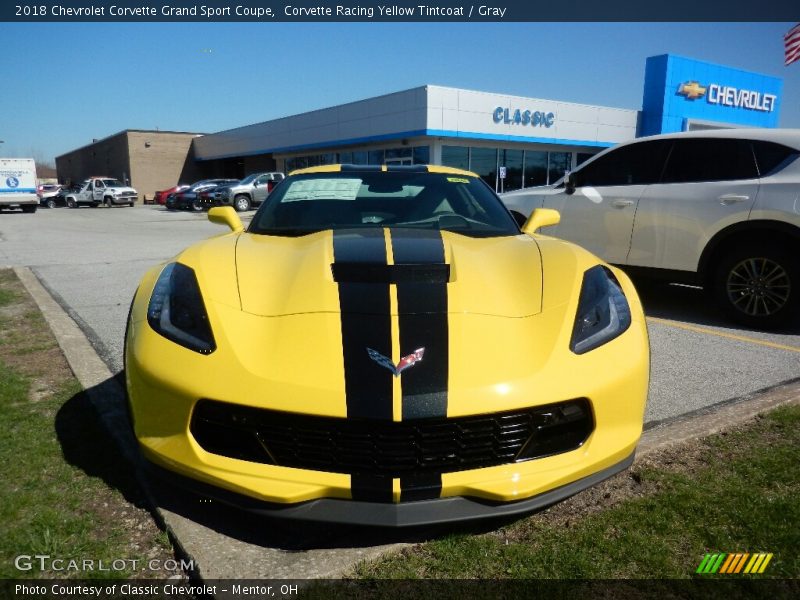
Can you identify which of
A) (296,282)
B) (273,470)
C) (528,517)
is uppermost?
(296,282)

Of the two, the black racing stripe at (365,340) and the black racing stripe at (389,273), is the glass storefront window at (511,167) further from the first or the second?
the black racing stripe at (365,340)

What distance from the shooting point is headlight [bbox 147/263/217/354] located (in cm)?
196

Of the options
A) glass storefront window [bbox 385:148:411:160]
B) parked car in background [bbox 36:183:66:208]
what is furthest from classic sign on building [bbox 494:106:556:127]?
parked car in background [bbox 36:183:66:208]

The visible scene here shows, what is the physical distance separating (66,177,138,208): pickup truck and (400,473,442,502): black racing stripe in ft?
129

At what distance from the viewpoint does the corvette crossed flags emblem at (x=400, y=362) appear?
179 cm

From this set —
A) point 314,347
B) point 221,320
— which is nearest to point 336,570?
point 314,347

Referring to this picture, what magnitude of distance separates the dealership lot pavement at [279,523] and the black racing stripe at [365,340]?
56 centimetres

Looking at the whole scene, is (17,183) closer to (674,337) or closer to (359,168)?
(359,168)

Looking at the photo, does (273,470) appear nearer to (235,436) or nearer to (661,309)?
(235,436)

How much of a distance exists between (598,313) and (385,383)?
0.95m

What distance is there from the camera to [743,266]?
15.9 ft

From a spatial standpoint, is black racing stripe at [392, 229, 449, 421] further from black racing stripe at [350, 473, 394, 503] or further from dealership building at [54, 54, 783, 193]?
dealership building at [54, 54, 783, 193]

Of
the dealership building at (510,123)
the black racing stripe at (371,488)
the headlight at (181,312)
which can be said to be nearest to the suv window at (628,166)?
the headlight at (181,312)

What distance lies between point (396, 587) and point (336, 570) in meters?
0.21
